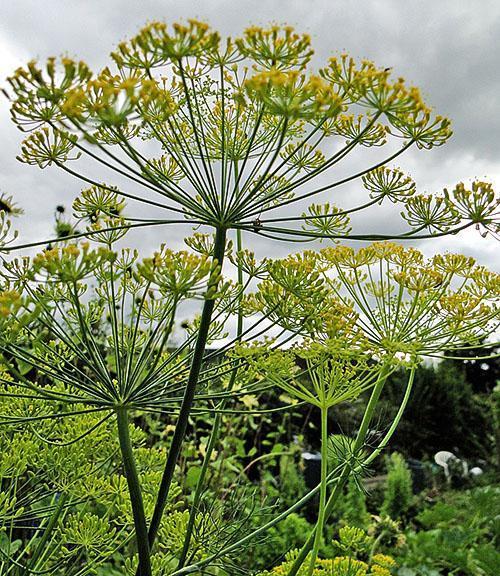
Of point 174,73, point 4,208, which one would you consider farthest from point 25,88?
point 4,208

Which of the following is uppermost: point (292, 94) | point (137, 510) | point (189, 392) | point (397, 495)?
point (292, 94)

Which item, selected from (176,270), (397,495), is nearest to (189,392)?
(176,270)

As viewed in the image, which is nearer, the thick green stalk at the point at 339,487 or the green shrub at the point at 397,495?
the thick green stalk at the point at 339,487

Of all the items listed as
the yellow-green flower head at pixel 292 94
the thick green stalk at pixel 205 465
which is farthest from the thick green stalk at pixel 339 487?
the yellow-green flower head at pixel 292 94

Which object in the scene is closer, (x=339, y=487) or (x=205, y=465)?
(x=339, y=487)

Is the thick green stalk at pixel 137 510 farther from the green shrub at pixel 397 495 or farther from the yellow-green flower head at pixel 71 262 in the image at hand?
the green shrub at pixel 397 495

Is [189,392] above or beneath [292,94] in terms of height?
beneath

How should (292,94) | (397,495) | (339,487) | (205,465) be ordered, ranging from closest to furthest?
(292,94) → (339,487) → (205,465) → (397,495)

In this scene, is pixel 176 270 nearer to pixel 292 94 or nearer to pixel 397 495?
pixel 292 94

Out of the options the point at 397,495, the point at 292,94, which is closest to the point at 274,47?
the point at 292,94

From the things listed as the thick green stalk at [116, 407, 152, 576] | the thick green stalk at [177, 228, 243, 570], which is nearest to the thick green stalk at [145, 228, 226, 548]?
the thick green stalk at [116, 407, 152, 576]

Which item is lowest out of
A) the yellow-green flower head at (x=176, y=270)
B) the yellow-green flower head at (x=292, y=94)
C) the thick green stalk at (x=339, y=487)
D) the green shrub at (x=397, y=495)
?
the green shrub at (x=397, y=495)

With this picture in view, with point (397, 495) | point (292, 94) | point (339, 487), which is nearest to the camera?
point (292, 94)

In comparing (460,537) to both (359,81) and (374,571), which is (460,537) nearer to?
(374,571)
